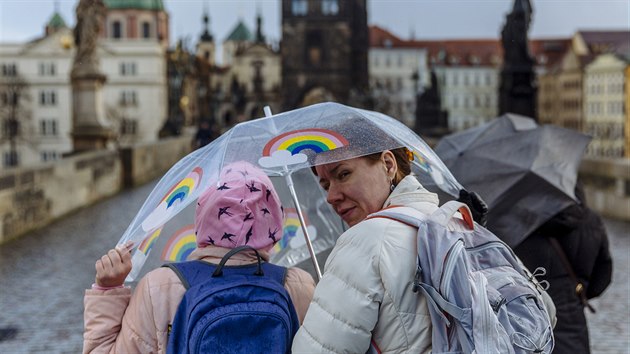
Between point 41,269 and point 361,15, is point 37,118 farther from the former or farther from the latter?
point 41,269

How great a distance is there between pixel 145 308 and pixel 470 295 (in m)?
0.94

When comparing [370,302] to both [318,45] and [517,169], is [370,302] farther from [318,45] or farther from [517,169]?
[318,45]

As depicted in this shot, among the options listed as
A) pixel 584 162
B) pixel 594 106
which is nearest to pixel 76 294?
pixel 584 162

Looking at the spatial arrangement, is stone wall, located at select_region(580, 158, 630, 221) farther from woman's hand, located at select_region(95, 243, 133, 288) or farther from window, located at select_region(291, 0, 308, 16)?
window, located at select_region(291, 0, 308, 16)

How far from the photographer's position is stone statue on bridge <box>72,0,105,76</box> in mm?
24125

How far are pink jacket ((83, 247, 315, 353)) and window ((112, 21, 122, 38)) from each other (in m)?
111

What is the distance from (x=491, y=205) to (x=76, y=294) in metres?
6.25

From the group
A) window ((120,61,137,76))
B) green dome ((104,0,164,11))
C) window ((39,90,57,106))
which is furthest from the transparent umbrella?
green dome ((104,0,164,11))

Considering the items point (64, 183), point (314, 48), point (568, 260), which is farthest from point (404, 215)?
point (314, 48)

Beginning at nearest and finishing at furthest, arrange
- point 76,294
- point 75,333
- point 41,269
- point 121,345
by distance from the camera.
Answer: point 121,345, point 75,333, point 76,294, point 41,269

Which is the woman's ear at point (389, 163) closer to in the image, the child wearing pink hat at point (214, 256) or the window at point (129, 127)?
the child wearing pink hat at point (214, 256)

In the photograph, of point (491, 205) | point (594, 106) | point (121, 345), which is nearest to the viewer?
point (121, 345)

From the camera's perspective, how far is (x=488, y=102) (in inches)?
5103

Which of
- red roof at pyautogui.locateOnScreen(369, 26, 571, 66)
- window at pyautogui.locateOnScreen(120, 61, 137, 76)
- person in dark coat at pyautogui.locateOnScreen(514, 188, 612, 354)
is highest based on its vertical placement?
red roof at pyautogui.locateOnScreen(369, 26, 571, 66)
